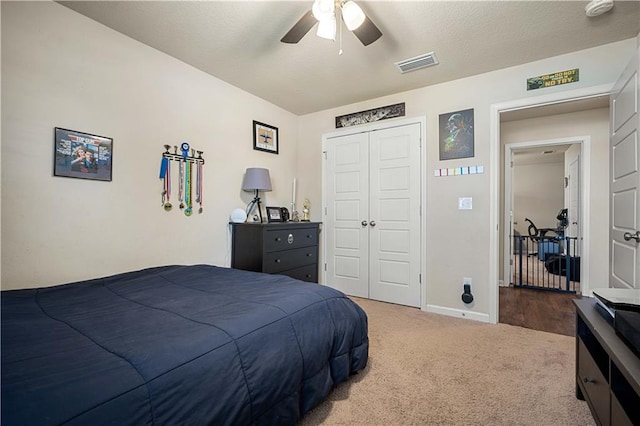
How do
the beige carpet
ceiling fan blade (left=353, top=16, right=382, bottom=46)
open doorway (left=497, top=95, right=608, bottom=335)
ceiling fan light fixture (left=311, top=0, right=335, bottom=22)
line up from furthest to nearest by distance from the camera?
1. open doorway (left=497, top=95, right=608, bottom=335)
2. ceiling fan blade (left=353, top=16, right=382, bottom=46)
3. ceiling fan light fixture (left=311, top=0, right=335, bottom=22)
4. the beige carpet

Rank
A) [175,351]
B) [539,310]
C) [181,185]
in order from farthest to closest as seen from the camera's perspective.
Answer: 1. [539,310]
2. [181,185]
3. [175,351]

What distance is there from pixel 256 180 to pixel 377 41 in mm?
1759

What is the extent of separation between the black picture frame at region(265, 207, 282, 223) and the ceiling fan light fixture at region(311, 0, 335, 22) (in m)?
2.11

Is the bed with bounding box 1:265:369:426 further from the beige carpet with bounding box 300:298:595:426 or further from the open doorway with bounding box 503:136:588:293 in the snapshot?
the open doorway with bounding box 503:136:588:293

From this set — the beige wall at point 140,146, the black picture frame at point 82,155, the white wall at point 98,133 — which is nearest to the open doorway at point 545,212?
the beige wall at point 140,146

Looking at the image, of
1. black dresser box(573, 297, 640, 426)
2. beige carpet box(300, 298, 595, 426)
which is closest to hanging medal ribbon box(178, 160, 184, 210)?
beige carpet box(300, 298, 595, 426)

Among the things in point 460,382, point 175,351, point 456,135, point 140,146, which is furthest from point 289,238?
point 175,351

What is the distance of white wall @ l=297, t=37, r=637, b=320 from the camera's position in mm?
2748

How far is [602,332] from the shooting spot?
1.20 m

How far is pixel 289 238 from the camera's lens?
3.12 m

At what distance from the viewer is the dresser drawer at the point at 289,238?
112 inches

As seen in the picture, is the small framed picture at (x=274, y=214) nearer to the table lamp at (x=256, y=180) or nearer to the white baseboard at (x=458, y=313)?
the table lamp at (x=256, y=180)

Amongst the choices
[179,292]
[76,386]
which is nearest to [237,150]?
[179,292]

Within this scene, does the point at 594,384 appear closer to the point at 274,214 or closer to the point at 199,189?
the point at 274,214
